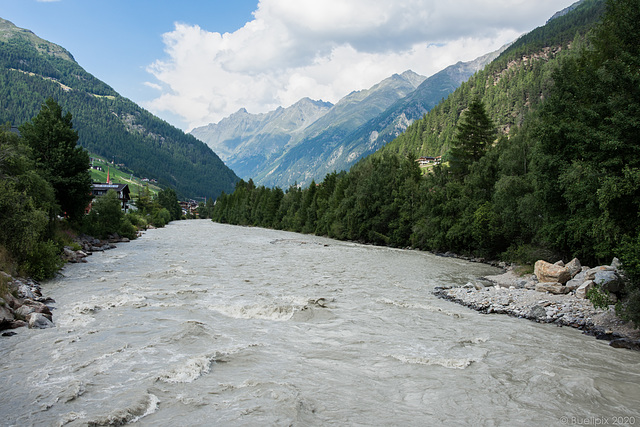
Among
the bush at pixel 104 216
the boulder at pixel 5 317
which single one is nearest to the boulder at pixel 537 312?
the boulder at pixel 5 317

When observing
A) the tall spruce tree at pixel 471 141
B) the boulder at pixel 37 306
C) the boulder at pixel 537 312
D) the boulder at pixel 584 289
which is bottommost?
the boulder at pixel 37 306

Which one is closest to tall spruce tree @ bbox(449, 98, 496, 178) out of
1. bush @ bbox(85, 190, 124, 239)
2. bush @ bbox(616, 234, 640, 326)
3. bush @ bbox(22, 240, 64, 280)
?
bush @ bbox(616, 234, 640, 326)

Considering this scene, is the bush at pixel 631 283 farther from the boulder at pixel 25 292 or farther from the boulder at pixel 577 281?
the boulder at pixel 25 292

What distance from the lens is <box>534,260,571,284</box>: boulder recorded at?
22359 mm

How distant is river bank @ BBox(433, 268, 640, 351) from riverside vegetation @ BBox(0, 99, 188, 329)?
2003 centimetres

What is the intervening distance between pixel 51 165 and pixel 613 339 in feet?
154

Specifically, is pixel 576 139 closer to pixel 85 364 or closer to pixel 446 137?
pixel 85 364

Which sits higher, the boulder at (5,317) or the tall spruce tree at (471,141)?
the tall spruce tree at (471,141)

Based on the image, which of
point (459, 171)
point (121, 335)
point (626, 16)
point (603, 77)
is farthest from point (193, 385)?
point (459, 171)

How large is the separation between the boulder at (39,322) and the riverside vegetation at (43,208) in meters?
0.07

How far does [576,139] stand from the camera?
76.5 ft

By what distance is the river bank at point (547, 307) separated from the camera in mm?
14492

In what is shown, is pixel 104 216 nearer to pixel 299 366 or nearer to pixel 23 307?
pixel 23 307

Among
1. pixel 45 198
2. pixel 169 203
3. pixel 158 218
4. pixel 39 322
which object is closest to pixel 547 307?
pixel 39 322
